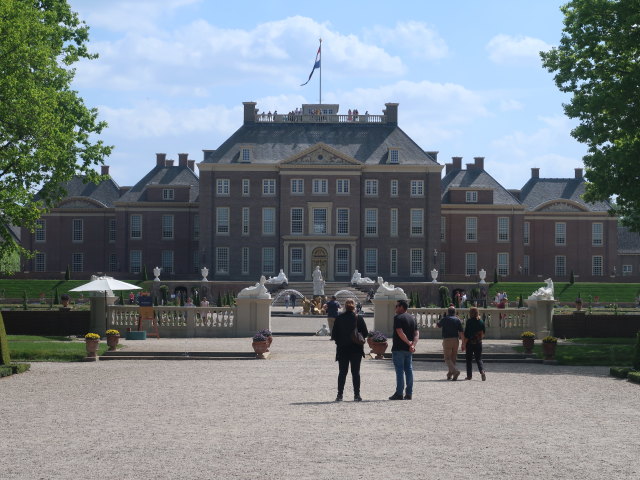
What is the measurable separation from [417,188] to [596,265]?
20.6 meters

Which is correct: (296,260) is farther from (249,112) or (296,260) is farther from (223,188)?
(249,112)

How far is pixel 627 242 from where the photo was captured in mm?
102062

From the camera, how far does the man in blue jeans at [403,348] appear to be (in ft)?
59.7

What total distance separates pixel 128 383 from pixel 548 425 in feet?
30.5

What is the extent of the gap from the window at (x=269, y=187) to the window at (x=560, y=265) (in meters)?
27.5

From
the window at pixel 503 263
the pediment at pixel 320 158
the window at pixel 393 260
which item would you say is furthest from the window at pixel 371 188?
the window at pixel 503 263

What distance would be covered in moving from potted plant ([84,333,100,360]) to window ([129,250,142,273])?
62.9 m

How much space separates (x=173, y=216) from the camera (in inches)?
3524

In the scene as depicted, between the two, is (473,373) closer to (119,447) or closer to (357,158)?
(119,447)

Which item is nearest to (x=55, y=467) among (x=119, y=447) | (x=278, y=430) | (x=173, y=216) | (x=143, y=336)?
(x=119, y=447)

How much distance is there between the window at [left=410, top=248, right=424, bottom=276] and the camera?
8269 centimetres

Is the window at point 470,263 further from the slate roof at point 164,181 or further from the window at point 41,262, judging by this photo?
the window at point 41,262

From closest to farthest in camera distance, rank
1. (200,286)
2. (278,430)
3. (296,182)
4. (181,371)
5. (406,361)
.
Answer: (278,430) < (406,361) < (181,371) < (200,286) < (296,182)

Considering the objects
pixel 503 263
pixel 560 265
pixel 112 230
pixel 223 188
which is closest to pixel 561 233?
pixel 560 265
